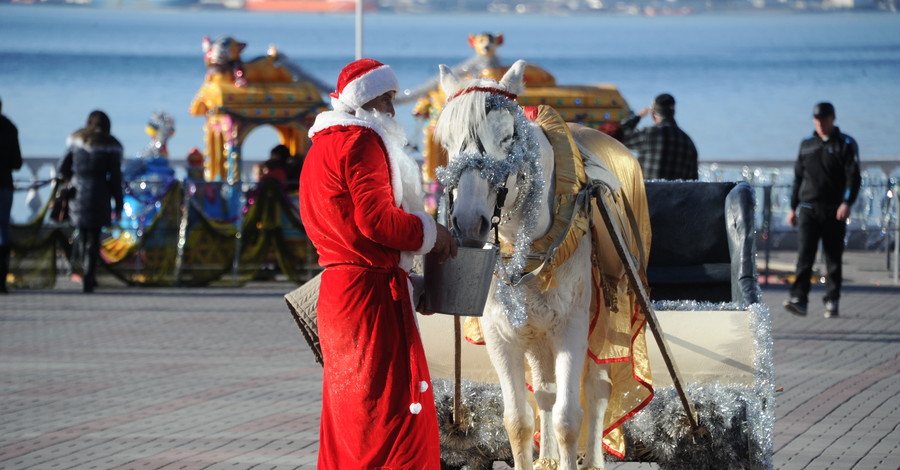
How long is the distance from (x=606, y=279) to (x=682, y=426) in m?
0.79

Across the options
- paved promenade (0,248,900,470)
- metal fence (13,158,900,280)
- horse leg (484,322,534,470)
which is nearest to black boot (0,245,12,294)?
paved promenade (0,248,900,470)

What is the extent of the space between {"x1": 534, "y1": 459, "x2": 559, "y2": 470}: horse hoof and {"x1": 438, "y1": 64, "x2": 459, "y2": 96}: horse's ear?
178cm

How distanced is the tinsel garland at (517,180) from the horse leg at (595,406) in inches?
25.2

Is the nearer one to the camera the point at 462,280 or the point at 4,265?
the point at 462,280

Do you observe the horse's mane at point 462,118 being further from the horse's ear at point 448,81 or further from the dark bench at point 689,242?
the dark bench at point 689,242

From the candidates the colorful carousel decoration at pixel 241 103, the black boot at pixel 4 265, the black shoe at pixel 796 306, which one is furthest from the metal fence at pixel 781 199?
the black shoe at pixel 796 306

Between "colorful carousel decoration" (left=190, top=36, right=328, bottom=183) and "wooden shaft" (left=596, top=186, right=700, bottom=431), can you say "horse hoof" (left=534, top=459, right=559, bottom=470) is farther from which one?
"colorful carousel decoration" (left=190, top=36, right=328, bottom=183)

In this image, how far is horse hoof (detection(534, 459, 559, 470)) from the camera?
639 centimetres

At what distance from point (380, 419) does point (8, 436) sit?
136 inches

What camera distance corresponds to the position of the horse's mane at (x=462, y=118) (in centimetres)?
557

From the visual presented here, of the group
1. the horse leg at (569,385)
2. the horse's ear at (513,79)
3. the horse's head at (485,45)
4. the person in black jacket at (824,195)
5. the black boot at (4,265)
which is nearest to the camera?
the horse's ear at (513,79)

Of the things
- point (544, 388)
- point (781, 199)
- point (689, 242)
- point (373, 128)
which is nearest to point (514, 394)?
point (544, 388)

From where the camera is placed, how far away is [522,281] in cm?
583

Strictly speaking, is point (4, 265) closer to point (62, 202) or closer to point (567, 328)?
point (62, 202)
